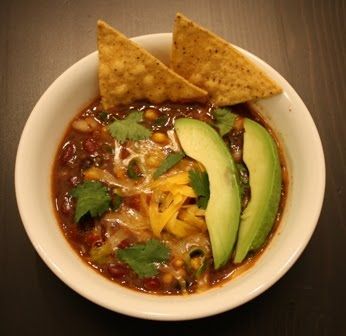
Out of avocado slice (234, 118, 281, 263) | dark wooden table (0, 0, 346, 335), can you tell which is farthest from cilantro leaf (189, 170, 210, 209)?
dark wooden table (0, 0, 346, 335)

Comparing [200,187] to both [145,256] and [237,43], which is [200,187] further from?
[237,43]

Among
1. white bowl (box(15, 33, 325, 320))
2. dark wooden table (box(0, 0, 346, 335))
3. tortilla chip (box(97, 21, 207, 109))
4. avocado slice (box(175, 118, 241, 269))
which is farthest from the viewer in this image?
dark wooden table (box(0, 0, 346, 335))

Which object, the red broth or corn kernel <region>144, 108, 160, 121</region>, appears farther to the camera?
corn kernel <region>144, 108, 160, 121</region>

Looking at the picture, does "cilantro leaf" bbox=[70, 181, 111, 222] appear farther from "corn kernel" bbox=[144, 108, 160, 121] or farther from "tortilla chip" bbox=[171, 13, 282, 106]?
"tortilla chip" bbox=[171, 13, 282, 106]

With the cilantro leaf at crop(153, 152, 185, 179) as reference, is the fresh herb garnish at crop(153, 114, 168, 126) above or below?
above

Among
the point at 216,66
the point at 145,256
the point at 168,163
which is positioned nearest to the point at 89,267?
the point at 145,256

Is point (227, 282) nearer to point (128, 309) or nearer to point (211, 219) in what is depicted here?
point (211, 219)

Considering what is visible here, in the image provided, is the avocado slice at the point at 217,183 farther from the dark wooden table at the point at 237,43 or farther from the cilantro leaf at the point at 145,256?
the dark wooden table at the point at 237,43

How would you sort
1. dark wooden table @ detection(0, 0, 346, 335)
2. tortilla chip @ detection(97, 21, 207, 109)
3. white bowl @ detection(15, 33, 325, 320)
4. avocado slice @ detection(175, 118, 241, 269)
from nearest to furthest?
white bowl @ detection(15, 33, 325, 320), avocado slice @ detection(175, 118, 241, 269), tortilla chip @ detection(97, 21, 207, 109), dark wooden table @ detection(0, 0, 346, 335)

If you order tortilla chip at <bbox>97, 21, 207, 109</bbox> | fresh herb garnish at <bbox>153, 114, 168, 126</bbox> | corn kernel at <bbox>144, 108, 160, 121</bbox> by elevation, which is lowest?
fresh herb garnish at <bbox>153, 114, 168, 126</bbox>
